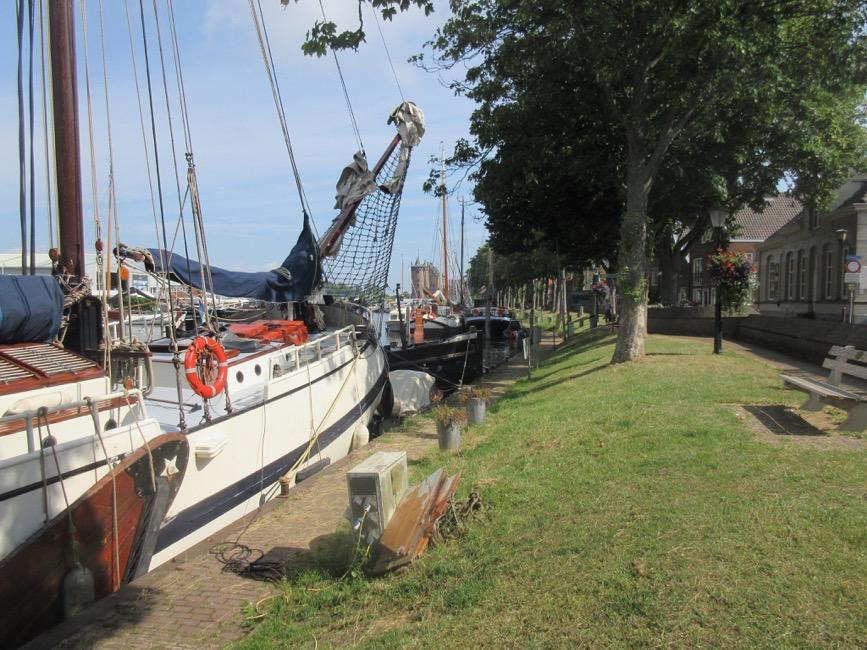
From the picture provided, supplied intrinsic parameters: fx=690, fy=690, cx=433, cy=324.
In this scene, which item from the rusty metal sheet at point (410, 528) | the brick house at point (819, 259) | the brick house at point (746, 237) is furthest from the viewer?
the brick house at point (746, 237)

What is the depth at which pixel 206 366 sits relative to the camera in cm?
726

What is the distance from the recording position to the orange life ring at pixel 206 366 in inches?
274

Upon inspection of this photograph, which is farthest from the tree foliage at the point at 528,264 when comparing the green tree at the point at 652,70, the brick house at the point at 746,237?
the brick house at the point at 746,237

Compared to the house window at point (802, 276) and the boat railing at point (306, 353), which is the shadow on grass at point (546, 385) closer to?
the boat railing at point (306, 353)

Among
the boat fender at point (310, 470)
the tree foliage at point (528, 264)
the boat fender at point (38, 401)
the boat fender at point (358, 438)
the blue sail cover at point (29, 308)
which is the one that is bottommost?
the boat fender at point (358, 438)

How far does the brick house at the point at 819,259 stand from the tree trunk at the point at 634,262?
40.9 feet

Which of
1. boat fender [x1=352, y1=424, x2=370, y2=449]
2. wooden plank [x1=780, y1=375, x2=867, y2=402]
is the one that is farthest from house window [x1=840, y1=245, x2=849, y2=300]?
boat fender [x1=352, y1=424, x2=370, y2=449]

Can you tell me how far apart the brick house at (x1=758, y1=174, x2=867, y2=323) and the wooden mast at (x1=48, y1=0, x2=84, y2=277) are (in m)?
22.9

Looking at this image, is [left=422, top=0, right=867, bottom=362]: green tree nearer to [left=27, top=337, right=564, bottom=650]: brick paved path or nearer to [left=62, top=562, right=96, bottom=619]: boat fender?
[left=27, top=337, right=564, bottom=650]: brick paved path

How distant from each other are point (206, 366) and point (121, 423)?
104 cm

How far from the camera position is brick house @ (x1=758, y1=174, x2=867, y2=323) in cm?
2380

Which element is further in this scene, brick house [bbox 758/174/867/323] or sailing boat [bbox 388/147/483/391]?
brick house [bbox 758/174/867/323]

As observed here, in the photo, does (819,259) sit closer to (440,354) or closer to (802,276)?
(802,276)

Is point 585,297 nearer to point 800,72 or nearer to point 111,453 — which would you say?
point 800,72
